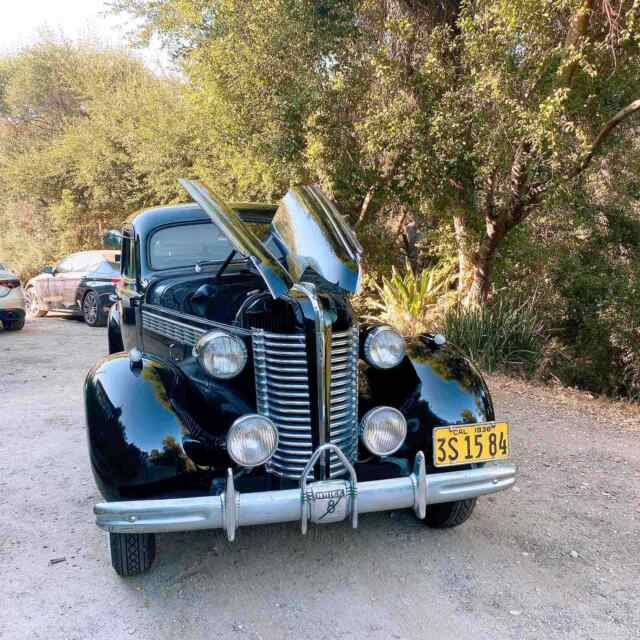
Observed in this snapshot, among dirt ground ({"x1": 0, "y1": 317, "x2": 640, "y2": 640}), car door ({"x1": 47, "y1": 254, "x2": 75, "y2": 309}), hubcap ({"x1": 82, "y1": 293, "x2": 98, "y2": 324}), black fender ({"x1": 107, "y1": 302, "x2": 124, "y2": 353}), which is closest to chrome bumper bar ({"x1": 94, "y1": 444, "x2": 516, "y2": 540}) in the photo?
dirt ground ({"x1": 0, "y1": 317, "x2": 640, "y2": 640})

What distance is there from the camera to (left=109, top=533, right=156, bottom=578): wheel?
9.26 feet

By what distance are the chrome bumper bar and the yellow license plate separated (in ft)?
0.60

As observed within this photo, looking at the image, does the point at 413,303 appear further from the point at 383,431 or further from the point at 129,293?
the point at 383,431

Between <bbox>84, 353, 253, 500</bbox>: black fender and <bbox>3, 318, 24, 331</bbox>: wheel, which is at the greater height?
<bbox>84, 353, 253, 500</bbox>: black fender

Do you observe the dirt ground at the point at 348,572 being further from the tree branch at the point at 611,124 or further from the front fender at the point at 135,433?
the tree branch at the point at 611,124

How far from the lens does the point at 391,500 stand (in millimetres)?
2674

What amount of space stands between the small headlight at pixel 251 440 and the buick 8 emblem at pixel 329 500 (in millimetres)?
278

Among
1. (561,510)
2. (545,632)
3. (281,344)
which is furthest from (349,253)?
(561,510)

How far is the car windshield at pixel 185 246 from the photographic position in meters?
4.49

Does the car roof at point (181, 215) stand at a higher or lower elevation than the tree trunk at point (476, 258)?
higher

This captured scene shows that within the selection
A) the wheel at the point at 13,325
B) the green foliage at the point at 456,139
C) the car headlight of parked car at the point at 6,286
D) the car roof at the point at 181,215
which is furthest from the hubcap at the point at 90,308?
the car roof at the point at 181,215

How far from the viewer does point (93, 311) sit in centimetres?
1112

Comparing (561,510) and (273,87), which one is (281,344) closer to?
(561,510)

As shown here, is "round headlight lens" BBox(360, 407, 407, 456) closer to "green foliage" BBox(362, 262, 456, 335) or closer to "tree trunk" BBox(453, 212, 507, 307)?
"green foliage" BBox(362, 262, 456, 335)
